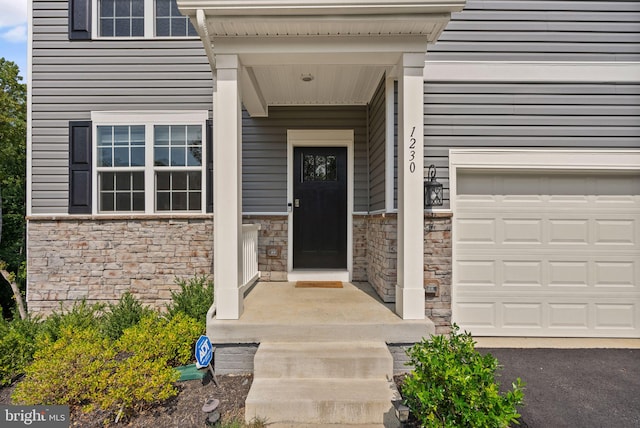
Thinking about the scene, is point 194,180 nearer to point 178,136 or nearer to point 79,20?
point 178,136

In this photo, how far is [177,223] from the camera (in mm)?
4539

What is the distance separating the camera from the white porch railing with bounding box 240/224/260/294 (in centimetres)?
364

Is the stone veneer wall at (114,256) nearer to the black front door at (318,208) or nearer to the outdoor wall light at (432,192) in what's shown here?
the black front door at (318,208)

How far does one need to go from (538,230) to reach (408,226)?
1836 millimetres

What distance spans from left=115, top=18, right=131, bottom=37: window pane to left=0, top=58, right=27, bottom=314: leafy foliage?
13.5 ft

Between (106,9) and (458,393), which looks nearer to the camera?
(458,393)

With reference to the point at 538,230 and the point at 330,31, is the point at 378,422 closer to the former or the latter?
the point at 538,230

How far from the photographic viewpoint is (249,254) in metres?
3.96

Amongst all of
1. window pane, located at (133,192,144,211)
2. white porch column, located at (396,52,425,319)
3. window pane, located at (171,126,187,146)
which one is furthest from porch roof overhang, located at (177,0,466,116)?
window pane, located at (133,192,144,211)

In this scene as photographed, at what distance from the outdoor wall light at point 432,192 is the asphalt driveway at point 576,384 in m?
1.60

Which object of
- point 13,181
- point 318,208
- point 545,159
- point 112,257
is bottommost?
point 112,257

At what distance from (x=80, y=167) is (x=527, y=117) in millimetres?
5610

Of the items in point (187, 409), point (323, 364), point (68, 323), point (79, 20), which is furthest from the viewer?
point (79, 20)

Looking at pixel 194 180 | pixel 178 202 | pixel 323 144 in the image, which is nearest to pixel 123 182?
pixel 178 202
